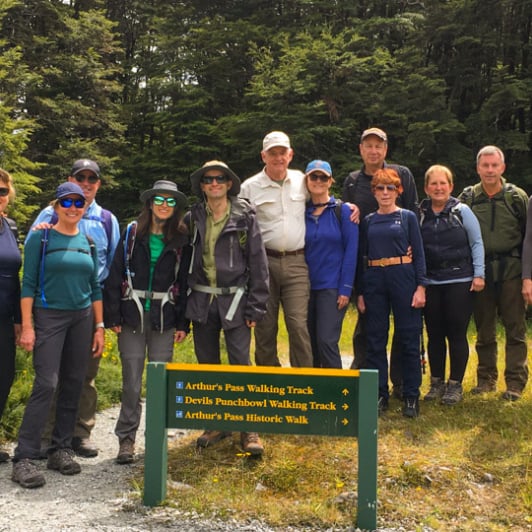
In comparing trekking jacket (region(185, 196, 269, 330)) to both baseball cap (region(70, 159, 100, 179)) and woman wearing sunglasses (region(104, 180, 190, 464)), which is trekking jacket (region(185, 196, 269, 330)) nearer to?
woman wearing sunglasses (region(104, 180, 190, 464))

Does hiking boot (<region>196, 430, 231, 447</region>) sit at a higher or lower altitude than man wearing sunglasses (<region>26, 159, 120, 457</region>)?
lower

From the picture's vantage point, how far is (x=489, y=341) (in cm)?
639

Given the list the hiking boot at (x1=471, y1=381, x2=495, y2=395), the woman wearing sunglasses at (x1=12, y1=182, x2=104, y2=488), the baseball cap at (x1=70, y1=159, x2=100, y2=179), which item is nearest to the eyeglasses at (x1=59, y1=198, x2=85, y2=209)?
the woman wearing sunglasses at (x1=12, y1=182, x2=104, y2=488)

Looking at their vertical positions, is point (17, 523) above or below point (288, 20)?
below

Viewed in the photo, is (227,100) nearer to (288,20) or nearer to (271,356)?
(288,20)

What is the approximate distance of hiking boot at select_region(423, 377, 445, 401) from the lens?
248 inches

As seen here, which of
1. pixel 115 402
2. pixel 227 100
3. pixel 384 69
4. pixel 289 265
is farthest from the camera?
pixel 227 100

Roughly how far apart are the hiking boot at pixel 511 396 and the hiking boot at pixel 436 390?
2.02ft

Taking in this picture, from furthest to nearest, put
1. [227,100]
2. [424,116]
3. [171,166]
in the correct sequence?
[227,100]
[171,166]
[424,116]

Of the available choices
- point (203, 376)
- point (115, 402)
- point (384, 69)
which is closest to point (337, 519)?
point (203, 376)

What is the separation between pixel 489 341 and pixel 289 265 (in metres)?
2.59

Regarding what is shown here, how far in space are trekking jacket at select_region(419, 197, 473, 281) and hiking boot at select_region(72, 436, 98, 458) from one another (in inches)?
140

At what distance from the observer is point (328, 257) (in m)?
5.36

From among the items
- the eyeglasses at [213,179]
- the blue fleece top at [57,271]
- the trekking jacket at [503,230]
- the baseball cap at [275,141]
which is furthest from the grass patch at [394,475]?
the baseball cap at [275,141]
